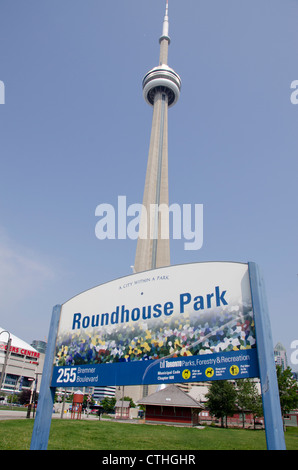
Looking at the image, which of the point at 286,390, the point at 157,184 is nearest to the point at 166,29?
the point at 157,184

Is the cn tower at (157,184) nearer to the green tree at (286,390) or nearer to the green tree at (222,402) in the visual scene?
the green tree at (222,402)

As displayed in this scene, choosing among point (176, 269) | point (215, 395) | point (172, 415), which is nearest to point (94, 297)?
point (176, 269)

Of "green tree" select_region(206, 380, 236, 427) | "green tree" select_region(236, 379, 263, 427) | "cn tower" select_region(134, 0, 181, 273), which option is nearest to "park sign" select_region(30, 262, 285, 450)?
"green tree" select_region(206, 380, 236, 427)

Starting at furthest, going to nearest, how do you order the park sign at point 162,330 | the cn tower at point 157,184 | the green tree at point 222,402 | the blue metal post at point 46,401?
the cn tower at point 157,184
the green tree at point 222,402
the blue metal post at point 46,401
the park sign at point 162,330

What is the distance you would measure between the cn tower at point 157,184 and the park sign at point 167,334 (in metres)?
62.1

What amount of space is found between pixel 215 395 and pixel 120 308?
160 feet

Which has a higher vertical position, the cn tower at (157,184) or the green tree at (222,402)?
the cn tower at (157,184)

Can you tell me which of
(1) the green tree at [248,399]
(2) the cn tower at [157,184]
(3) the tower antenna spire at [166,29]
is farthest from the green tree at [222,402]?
(3) the tower antenna spire at [166,29]

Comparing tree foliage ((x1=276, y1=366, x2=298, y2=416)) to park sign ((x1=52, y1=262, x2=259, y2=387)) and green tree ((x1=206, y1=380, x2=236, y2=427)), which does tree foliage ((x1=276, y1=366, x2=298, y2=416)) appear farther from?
park sign ((x1=52, y1=262, x2=259, y2=387))

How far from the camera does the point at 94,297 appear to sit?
10.2 m

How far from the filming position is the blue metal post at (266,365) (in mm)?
5926

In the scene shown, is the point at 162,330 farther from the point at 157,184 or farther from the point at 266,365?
the point at 157,184
